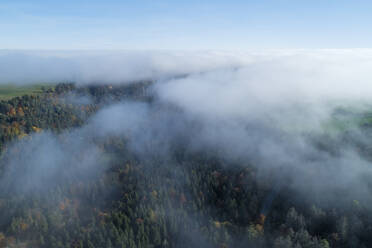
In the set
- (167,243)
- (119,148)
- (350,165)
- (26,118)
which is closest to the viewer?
(167,243)

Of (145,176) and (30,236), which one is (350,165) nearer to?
(145,176)

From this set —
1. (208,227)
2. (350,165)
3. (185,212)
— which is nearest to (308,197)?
(350,165)

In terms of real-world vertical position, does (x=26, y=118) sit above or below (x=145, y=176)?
above

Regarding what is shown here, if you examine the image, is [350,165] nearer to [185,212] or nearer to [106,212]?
[185,212]

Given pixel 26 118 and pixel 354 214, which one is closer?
pixel 354 214

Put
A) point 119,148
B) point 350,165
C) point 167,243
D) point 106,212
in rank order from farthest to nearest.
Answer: point 119,148 → point 350,165 → point 106,212 → point 167,243

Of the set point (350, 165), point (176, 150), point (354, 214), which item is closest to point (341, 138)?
point (350, 165)

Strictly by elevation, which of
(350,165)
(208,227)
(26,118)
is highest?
(26,118)
